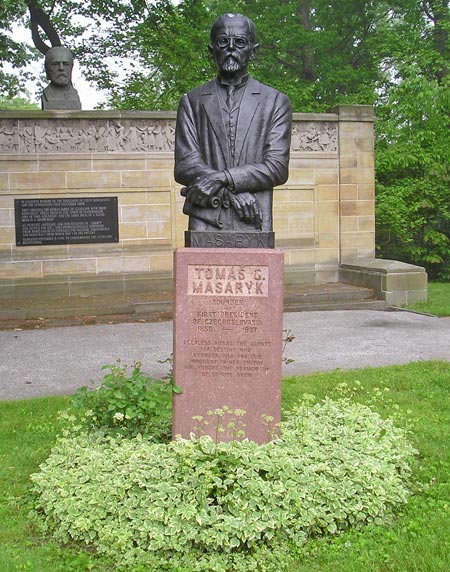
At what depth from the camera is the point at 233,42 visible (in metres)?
4.84

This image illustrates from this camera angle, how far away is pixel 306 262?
1452 centimetres

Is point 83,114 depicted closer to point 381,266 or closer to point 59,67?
point 59,67

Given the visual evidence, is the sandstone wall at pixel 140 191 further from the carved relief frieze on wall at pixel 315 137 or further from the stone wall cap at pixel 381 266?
the stone wall cap at pixel 381 266

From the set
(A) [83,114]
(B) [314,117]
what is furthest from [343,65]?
(A) [83,114]

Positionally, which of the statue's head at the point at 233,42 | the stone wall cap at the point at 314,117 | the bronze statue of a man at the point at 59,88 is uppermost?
the bronze statue of a man at the point at 59,88

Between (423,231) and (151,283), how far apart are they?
7.89 m

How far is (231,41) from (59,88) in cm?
971

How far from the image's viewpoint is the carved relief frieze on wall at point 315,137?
14.4 m

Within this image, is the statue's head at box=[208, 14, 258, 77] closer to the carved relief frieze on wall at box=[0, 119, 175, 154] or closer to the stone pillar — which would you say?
the carved relief frieze on wall at box=[0, 119, 175, 154]

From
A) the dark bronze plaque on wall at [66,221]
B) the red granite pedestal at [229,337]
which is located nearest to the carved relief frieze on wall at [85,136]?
the dark bronze plaque on wall at [66,221]

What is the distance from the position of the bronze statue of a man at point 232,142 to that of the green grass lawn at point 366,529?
210cm

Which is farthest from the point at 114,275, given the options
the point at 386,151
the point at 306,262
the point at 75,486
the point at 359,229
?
the point at 75,486

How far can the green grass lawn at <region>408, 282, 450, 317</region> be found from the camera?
39.7ft

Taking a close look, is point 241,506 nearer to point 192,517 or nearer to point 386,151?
point 192,517
